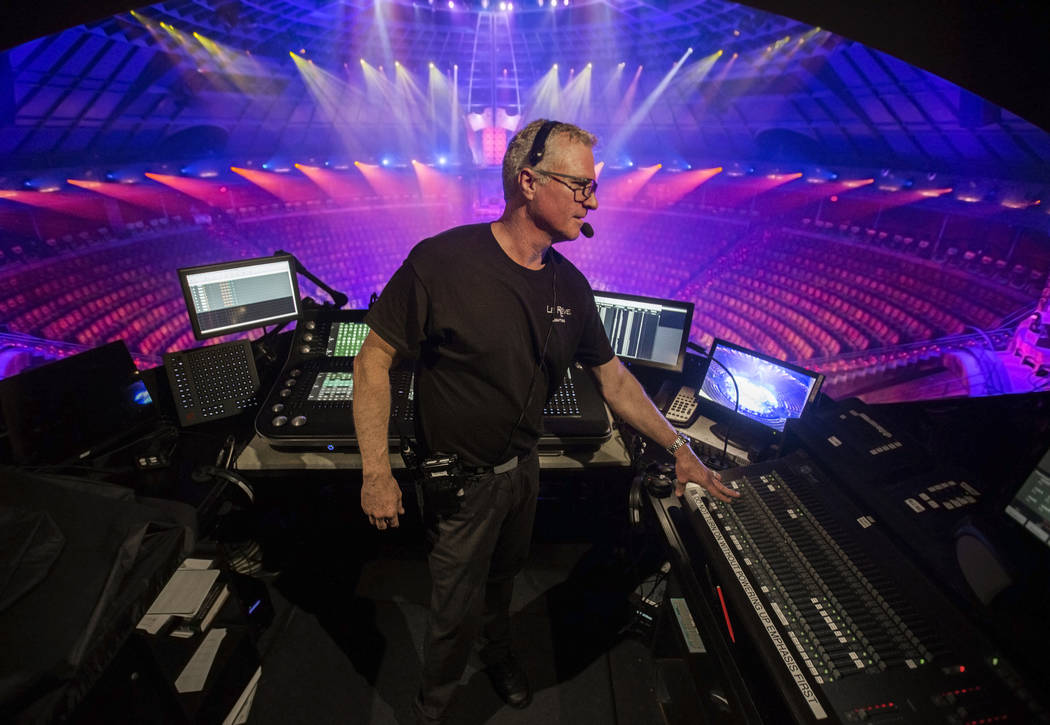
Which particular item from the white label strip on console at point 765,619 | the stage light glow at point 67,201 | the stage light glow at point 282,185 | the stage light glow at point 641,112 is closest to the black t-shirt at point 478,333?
the white label strip on console at point 765,619

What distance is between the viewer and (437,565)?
1.52 metres

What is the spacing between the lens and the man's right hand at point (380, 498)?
1438 mm

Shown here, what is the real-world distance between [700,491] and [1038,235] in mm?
2422

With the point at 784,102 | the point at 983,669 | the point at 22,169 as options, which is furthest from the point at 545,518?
the point at 22,169

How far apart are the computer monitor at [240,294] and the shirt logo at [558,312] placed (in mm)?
1665

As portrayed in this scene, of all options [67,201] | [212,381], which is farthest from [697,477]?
[67,201]

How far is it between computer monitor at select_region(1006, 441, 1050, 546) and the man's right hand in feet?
5.51

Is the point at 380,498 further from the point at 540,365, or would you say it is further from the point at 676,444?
the point at 676,444

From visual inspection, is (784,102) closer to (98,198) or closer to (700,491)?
(700,491)

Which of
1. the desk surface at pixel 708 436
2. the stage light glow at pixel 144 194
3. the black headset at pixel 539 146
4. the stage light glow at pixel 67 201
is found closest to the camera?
the black headset at pixel 539 146

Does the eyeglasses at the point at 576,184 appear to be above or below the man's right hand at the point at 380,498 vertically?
above

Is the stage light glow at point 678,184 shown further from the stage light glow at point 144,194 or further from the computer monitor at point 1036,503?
the stage light glow at point 144,194

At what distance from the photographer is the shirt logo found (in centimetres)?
142

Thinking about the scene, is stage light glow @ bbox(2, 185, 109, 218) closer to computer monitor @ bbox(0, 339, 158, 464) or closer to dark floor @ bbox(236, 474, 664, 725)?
computer monitor @ bbox(0, 339, 158, 464)
